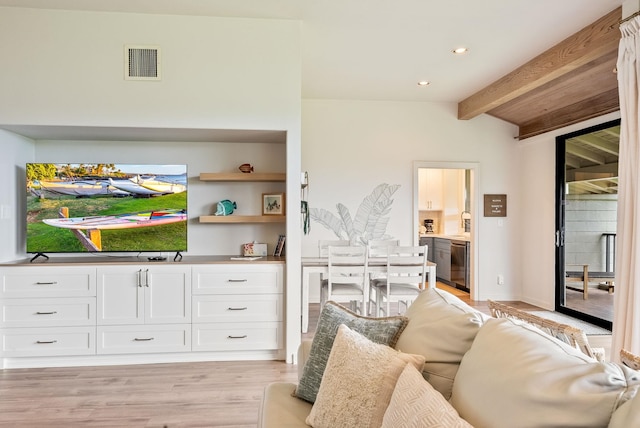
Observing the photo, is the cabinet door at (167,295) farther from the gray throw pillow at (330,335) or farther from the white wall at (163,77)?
the gray throw pillow at (330,335)

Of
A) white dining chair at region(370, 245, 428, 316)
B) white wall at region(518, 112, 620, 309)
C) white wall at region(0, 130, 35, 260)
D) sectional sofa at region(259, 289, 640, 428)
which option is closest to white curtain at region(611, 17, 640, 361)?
white dining chair at region(370, 245, 428, 316)

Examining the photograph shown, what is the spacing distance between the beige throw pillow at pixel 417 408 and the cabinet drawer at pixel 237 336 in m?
2.43

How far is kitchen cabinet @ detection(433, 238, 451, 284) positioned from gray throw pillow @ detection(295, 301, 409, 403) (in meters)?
5.55

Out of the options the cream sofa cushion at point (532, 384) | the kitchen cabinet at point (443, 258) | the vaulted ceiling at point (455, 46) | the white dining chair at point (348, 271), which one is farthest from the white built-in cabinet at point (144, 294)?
the kitchen cabinet at point (443, 258)

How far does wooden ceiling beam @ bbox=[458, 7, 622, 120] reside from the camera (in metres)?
3.27

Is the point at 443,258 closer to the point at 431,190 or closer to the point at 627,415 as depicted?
the point at 431,190

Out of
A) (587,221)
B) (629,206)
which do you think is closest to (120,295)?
(629,206)

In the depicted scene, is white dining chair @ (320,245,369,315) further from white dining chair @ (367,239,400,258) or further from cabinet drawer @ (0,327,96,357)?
cabinet drawer @ (0,327,96,357)

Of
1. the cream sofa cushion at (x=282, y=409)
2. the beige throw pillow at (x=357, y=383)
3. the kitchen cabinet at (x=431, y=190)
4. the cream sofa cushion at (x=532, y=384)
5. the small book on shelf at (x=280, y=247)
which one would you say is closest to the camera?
the cream sofa cushion at (x=532, y=384)

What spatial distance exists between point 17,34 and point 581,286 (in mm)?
6361

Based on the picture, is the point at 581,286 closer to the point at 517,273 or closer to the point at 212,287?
the point at 517,273

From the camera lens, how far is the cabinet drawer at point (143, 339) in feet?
11.1

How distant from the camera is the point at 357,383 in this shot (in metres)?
1.41

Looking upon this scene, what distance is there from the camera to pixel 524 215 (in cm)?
591
